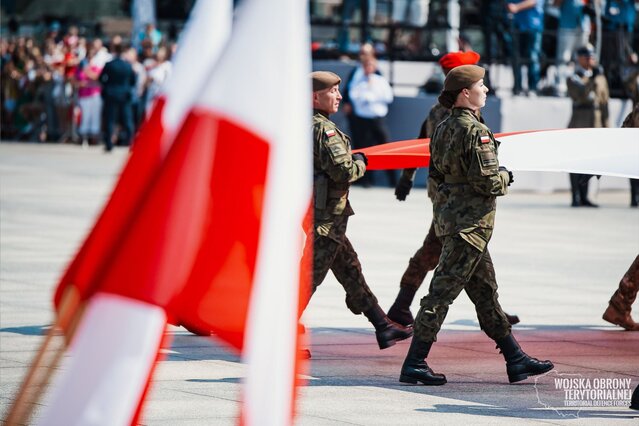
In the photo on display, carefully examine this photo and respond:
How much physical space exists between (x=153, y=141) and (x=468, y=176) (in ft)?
11.9

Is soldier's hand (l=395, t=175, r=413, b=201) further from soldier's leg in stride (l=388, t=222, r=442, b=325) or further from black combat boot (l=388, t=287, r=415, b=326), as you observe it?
black combat boot (l=388, t=287, r=415, b=326)

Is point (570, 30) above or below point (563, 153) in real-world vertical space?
below

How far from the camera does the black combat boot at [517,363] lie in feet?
25.9

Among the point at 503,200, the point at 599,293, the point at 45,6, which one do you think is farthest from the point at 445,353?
the point at 45,6

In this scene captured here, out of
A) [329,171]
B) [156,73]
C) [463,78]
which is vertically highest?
[463,78]

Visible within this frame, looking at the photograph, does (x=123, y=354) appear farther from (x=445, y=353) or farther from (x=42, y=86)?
(x=42, y=86)

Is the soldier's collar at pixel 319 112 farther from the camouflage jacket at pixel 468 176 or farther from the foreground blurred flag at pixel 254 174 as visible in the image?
the foreground blurred flag at pixel 254 174

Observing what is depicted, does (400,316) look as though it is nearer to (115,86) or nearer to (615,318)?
(615,318)

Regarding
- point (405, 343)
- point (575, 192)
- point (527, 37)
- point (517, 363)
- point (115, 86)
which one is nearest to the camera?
point (517, 363)

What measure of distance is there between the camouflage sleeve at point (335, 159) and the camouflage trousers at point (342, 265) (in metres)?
0.36

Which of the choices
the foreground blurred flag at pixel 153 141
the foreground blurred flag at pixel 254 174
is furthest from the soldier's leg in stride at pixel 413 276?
the foreground blurred flag at pixel 254 174

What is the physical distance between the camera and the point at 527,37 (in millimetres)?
21375

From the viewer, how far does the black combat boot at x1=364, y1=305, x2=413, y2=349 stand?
8.84 metres

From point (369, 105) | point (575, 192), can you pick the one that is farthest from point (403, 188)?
point (369, 105)
